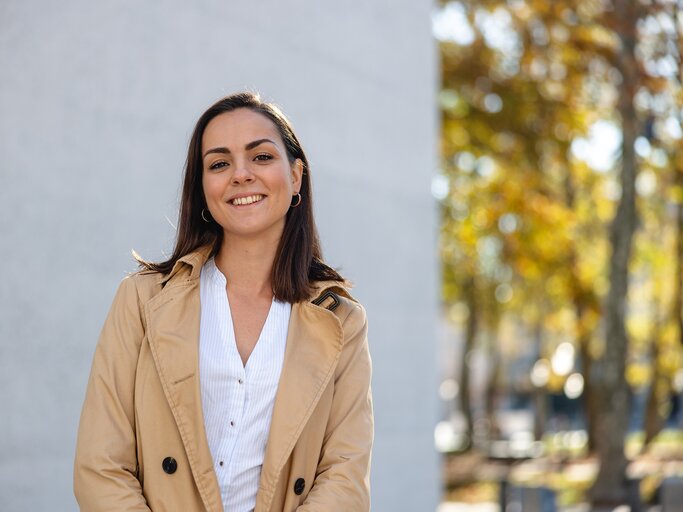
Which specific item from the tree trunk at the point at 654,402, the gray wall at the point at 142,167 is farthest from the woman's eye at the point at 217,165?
the tree trunk at the point at 654,402

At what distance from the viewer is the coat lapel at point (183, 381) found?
283 cm

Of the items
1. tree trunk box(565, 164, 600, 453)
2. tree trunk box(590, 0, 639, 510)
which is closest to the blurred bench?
tree trunk box(590, 0, 639, 510)

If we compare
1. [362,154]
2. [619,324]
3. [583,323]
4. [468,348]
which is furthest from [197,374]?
[468,348]

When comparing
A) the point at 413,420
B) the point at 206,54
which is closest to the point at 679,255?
the point at 413,420

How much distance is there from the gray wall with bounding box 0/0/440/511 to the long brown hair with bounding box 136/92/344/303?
223cm

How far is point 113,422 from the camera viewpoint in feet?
9.19

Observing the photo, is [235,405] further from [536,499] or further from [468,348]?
[468,348]

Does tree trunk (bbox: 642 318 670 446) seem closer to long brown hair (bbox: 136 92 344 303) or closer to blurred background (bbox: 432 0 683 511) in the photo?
blurred background (bbox: 432 0 683 511)

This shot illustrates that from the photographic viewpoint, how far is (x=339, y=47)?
8.43 meters

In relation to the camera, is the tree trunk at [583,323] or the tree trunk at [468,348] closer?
the tree trunk at [583,323]

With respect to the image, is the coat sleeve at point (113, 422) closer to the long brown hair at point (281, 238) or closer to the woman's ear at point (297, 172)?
the long brown hair at point (281, 238)

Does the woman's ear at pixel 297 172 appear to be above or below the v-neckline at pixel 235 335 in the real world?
above

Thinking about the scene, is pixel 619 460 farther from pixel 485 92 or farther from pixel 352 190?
pixel 352 190

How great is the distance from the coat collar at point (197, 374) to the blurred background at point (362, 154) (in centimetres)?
240
